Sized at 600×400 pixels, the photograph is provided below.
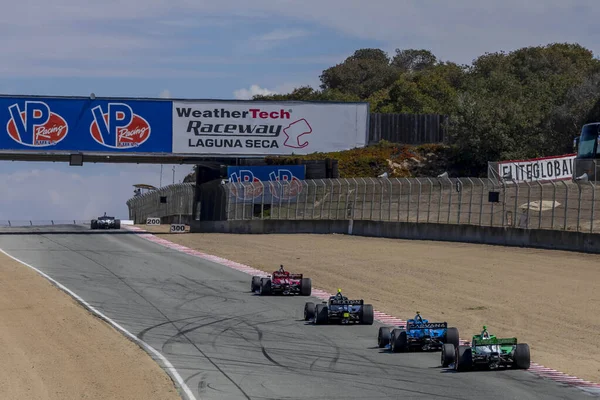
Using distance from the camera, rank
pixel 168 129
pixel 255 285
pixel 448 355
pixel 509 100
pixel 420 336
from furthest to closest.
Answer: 1. pixel 509 100
2. pixel 168 129
3. pixel 255 285
4. pixel 420 336
5. pixel 448 355

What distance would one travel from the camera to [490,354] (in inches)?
645

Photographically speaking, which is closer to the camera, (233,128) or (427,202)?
(427,202)

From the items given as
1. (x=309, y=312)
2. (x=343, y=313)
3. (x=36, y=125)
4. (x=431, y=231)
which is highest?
(x=36, y=125)

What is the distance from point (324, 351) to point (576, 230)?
2081cm

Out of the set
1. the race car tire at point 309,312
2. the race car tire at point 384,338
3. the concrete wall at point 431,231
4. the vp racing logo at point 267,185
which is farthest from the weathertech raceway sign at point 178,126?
the race car tire at point 384,338

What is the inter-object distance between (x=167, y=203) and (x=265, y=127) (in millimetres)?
25361

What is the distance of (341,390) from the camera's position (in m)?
15.2

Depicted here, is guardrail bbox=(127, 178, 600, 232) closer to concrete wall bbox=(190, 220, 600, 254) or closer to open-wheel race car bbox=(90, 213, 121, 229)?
concrete wall bbox=(190, 220, 600, 254)

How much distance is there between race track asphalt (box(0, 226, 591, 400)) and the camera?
49.7 ft

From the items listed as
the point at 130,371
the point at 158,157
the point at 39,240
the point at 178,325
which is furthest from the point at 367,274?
the point at 158,157

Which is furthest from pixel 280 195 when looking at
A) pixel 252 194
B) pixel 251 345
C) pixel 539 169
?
pixel 251 345

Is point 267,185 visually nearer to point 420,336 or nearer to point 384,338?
point 384,338

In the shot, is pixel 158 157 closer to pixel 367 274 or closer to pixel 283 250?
pixel 283 250

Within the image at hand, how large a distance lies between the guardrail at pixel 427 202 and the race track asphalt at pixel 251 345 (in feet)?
39.7
